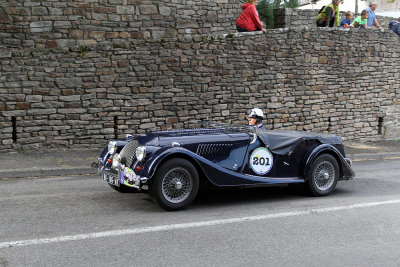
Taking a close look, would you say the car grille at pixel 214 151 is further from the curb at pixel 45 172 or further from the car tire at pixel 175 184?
the curb at pixel 45 172

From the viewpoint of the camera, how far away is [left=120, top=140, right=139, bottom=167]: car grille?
7.25m

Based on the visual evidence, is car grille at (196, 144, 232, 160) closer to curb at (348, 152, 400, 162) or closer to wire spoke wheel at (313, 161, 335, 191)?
wire spoke wheel at (313, 161, 335, 191)

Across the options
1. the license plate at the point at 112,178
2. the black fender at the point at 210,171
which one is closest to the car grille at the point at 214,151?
the black fender at the point at 210,171

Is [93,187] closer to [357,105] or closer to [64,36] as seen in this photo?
[64,36]

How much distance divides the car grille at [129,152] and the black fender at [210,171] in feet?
1.34

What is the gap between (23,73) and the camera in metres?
12.6

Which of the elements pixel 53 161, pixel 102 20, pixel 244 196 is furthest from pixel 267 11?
pixel 244 196

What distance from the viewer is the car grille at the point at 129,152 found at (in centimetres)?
725

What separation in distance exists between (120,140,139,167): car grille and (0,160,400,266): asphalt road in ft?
2.22

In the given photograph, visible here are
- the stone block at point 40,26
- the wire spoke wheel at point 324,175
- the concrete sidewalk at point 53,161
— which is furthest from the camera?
the stone block at point 40,26

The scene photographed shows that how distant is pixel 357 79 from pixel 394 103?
83.4 inches

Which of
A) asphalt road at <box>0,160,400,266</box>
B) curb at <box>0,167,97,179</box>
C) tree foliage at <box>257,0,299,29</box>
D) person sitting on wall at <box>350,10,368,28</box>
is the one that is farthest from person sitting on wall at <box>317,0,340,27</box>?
curb at <box>0,167,97,179</box>

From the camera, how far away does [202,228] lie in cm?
637

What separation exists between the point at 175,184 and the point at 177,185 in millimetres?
32
